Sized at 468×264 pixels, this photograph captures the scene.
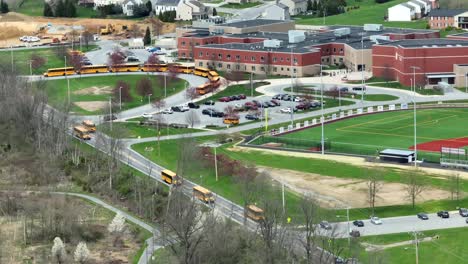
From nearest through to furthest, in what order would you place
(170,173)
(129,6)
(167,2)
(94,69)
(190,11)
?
(170,173) < (94,69) < (190,11) < (167,2) < (129,6)

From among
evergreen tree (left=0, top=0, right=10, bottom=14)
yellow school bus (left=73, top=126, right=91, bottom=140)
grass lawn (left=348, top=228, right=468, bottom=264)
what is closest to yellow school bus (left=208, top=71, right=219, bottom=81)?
yellow school bus (left=73, top=126, right=91, bottom=140)

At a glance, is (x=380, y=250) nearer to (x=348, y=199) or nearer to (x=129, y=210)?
(x=348, y=199)

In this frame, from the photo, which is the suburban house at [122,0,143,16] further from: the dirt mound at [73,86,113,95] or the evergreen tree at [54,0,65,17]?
the dirt mound at [73,86,113,95]

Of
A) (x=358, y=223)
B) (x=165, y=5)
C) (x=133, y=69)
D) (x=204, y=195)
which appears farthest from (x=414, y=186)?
(x=165, y=5)

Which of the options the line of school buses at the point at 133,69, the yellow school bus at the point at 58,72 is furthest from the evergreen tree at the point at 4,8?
the yellow school bus at the point at 58,72

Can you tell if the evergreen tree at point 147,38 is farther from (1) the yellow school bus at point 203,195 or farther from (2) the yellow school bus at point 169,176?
(1) the yellow school bus at point 203,195

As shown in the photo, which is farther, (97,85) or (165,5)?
(165,5)

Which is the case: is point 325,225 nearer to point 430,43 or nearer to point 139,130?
point 139,130

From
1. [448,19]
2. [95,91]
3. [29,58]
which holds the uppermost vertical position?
[448,19]
